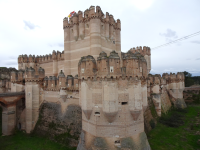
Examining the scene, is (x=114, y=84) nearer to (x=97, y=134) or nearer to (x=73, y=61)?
(x=97, y=134)

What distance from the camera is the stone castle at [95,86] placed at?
1086 centimetres

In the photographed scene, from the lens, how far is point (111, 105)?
35.0ft

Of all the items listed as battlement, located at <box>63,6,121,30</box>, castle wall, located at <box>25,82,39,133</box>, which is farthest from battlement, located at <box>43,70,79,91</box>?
battlement, located at <box>63,6,121,30</box>

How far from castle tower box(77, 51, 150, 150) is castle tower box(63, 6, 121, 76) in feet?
25.3

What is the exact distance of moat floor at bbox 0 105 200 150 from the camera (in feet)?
49.6

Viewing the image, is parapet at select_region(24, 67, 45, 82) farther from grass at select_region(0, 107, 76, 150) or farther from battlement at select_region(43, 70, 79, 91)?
grass at select_region(0, 107, 76, 150)

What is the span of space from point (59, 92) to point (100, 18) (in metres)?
11.9

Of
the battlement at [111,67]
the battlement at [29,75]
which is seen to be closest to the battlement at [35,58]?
the battlement at [29,75]

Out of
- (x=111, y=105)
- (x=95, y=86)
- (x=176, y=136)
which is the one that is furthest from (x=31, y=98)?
(x=176, y=136)

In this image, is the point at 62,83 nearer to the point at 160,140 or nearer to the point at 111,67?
the point at 111,67

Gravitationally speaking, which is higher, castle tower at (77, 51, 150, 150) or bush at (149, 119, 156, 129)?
castle tower at (77, 51, 150, 150)

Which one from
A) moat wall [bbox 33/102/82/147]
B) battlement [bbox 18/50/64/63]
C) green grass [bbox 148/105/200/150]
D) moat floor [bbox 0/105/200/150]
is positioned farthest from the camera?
battlement [bbox 18/50/64/63]

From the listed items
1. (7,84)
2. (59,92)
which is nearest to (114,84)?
(59,92)

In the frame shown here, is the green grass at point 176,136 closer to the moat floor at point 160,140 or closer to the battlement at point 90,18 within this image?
the moat floor at point 160,140
